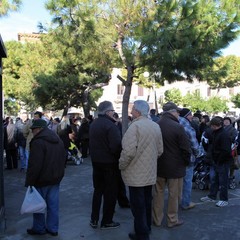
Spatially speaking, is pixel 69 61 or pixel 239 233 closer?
pixel 239 233

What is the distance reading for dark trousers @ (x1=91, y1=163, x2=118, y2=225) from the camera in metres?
5.32

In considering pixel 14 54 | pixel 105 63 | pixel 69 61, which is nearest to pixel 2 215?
pixel 105 63

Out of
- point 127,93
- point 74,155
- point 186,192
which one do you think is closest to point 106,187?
point 186,192

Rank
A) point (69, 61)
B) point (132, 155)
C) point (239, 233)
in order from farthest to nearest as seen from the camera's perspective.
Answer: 1. point (69, 61)
2. point (239, 233)
3. point (132, 155)

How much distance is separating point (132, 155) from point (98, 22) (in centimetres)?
935

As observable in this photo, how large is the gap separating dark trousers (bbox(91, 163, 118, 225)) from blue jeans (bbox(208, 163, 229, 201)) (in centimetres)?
229

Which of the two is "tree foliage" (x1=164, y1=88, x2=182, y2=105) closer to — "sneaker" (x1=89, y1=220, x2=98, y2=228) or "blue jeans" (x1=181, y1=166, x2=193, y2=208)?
"blue jeans" (x1=181, y1=166, x2=193, y2=208)

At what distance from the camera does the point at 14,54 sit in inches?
1425

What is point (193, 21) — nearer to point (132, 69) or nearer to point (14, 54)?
point (132, 69)

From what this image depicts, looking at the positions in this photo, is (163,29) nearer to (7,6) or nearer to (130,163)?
(7,6)

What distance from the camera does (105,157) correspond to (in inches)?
206

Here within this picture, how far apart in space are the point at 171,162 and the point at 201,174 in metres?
3.14

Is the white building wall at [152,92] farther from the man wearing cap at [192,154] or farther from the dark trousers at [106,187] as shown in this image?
the dark trousers at [106,187]

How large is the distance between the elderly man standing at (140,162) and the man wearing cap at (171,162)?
59 centimetres
